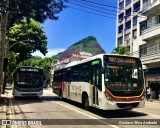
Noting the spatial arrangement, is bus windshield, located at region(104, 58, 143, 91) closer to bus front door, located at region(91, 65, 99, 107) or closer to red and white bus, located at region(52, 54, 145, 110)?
red and white bus, located at region(52, 54, 145, 110)

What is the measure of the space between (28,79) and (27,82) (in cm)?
28

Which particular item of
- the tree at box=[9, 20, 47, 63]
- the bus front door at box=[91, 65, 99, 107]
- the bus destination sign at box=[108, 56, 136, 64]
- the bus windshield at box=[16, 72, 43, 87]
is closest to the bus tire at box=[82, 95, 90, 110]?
the bus front door at box=[91, 65, 99, 107]

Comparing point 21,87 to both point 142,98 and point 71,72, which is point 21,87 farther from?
point 142,98

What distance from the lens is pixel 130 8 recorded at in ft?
195

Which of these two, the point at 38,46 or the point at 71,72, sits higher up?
the point at 38,46

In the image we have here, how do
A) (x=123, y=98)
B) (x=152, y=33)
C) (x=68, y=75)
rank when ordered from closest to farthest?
(x=123, y=98) < (x=68, y=75) < (x=152, y=33)

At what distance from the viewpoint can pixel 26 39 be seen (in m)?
47.7

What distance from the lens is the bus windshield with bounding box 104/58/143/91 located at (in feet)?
45.7

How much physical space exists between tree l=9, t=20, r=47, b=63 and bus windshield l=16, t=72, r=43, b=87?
1903 cm

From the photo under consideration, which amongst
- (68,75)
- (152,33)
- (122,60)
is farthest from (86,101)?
(152,33)

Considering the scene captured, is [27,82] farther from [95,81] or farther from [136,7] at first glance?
[136,7]

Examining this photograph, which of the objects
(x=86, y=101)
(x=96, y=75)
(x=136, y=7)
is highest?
(x=136, y=7)

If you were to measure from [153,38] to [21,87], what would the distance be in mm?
17575

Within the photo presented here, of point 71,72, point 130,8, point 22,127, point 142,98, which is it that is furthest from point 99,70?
point 130,8
